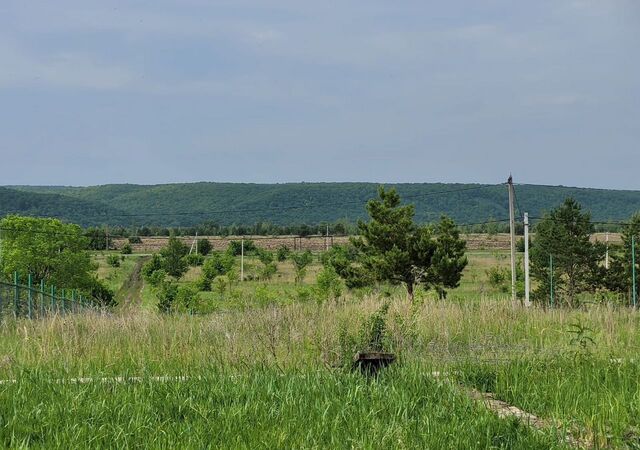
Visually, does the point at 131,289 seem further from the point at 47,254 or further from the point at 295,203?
the point at 295,203

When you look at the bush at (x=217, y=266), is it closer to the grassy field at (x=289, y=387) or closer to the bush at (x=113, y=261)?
the bush at (x=113, y=261)

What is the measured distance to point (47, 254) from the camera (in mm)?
48812

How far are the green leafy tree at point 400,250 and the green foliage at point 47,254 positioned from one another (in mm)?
16248

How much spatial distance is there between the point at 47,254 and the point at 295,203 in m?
133

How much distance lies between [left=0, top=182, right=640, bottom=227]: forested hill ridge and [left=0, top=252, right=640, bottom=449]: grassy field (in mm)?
153948

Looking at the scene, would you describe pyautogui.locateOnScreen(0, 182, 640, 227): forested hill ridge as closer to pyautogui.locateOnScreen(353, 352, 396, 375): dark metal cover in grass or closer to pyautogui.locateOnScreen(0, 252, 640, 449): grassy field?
pyautogui.locateOnScreen(0, 252, 640, 449): grassy field

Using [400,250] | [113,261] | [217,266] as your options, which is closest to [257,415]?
[400,250]

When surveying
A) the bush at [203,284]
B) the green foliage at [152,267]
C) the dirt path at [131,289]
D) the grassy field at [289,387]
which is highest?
the grassy field at [289,387]

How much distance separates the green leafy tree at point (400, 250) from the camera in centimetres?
4684

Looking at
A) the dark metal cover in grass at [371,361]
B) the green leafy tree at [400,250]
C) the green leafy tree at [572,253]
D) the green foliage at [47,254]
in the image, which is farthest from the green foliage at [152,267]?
the dark metal cover in grass at [371,361]

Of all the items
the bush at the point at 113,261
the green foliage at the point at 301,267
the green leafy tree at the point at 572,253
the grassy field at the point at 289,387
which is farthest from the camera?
the bush at the point at 113,261

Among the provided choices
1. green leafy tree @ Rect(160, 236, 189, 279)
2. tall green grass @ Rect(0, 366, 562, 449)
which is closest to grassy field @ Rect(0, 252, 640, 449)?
tall green grass @ Rect(0, 366, 562, 449)

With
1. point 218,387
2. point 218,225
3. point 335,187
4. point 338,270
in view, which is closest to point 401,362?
point 218,387

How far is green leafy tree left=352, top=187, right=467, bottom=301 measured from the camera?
154 feet
